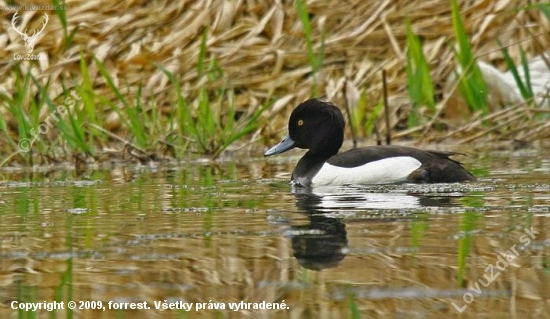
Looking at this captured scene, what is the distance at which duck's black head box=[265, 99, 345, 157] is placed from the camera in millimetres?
9477

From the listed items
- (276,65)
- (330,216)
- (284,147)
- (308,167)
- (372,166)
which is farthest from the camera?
(276,65)

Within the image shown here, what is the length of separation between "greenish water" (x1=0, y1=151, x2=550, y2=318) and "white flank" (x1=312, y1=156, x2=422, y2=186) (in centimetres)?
20

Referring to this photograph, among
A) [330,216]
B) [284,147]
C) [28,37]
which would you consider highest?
[28,37]

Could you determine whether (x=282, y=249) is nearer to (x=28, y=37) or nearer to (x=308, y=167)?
(x=308, y=167)

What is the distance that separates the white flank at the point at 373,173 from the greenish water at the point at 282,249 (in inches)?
7.9

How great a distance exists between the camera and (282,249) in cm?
532

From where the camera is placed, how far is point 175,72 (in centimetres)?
1273

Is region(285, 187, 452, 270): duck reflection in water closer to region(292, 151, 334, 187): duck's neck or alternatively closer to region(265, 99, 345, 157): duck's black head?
region(292, 151, 334, 187): duck's neck

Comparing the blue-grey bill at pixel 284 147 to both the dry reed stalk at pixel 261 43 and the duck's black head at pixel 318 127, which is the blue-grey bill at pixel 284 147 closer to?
the duck's black head at pixel 318 127

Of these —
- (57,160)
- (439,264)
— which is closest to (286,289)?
(439,264)

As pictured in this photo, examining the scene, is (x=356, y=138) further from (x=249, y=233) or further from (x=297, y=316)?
(x=297, y=316)

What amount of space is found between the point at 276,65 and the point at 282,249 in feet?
25.0

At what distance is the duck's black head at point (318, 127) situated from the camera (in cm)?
948

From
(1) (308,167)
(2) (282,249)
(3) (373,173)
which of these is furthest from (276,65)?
(2) (282,249)
